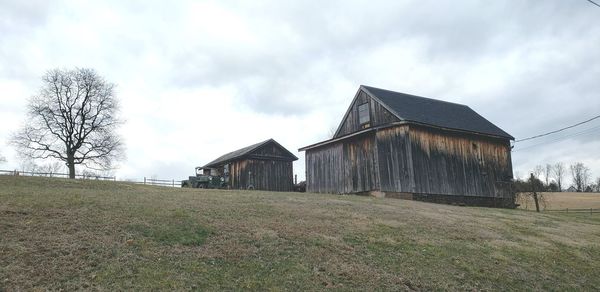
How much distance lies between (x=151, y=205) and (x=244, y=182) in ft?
101

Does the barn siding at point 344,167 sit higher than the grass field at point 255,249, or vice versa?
the barn siding at point 344,167

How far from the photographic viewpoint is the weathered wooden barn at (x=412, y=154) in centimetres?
3152

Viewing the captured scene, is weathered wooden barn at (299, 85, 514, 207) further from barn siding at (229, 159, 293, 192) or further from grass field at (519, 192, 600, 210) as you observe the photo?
grass field at (519, 192, 600, 210)

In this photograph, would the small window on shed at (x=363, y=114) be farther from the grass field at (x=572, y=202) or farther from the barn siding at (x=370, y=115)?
the grass field at (x=572, y=202)

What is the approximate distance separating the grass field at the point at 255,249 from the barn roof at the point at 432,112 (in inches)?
572

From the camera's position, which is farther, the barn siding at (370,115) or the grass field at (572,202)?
the grass field at (572,202)

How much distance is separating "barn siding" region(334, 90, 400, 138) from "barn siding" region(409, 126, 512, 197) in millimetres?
2385

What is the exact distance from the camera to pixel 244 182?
47.3 metres

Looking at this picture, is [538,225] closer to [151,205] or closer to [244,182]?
[151,205]

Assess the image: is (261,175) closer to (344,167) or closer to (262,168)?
(262,168)

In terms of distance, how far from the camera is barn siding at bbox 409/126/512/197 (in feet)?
104

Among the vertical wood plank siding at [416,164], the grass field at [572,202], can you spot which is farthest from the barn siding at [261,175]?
the grass field at [572,202]

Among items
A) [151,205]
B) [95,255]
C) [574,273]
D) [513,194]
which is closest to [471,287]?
[574,273]

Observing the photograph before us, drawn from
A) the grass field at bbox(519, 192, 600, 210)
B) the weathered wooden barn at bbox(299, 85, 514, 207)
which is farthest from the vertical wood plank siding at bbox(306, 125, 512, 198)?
the grass field at bbox(519, 192, 600, 210)
